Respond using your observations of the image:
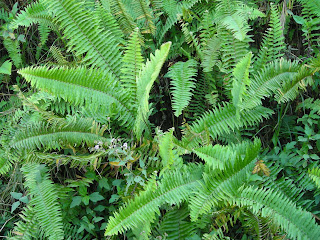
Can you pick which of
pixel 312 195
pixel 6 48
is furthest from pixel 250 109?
pixel 6 48

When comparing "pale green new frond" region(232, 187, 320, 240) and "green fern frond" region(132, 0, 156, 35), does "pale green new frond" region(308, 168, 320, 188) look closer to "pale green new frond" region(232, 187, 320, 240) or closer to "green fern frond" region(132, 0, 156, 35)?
"pale green new frond" region(232, 187, 320, 240)

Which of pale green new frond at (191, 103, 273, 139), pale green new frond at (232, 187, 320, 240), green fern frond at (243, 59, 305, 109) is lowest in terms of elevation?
pale green new frond at (232, 187, 320, 240)

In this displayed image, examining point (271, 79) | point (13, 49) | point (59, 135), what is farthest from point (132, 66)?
point (13, 49)

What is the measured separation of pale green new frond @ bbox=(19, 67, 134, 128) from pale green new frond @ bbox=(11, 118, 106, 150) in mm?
177

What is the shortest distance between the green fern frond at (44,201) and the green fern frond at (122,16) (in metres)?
1.48

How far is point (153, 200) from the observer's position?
2.05 metres

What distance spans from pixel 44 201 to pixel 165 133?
1052 mm

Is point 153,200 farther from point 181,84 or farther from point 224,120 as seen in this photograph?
point 181,84

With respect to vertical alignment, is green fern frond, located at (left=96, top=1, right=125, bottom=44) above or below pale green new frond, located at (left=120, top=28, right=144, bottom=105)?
above

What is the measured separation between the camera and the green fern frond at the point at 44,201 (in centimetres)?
226

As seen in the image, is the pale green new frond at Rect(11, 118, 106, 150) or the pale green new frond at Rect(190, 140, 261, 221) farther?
the pale green new frond at Rect(11, 118, 106, 150)

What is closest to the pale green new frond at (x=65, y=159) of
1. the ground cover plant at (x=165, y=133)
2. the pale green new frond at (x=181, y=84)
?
the ground cover plant at (x=165, y=133)

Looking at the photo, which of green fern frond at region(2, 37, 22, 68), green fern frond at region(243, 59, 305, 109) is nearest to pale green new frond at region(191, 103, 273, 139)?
green fern frond at region(243, 59, 305, 109)

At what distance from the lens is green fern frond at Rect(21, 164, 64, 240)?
7.40 feet
